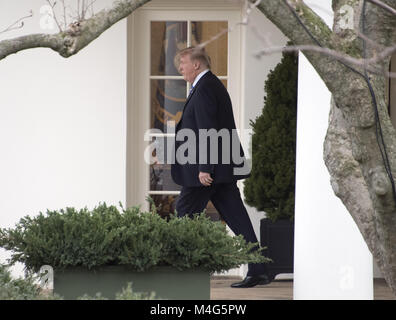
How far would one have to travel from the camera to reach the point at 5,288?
2783 millimetres

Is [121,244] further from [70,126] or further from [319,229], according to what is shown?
[70,126]

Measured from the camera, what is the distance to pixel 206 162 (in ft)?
18.4

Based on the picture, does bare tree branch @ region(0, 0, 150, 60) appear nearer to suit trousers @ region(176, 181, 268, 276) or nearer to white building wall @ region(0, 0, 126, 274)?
suit trousers @ region(176, 181, 268, 276)

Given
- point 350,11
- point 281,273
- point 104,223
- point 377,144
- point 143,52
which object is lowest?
point 281,273

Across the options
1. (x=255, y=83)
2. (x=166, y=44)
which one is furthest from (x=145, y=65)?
(x=255, y=83)

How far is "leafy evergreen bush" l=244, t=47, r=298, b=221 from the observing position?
648 cm

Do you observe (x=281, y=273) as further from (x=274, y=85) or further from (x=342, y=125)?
(x=342, y=125)

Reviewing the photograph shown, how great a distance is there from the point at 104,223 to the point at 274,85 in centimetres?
351

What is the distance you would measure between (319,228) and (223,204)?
1374 mm

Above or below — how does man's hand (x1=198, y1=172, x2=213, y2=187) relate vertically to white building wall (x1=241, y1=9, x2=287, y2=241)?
below

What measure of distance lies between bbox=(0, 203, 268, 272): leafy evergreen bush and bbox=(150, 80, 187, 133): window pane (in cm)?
388

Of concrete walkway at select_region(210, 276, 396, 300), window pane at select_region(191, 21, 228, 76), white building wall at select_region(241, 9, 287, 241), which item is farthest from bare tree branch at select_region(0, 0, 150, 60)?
window pane at select_region(191, 21, 228, 76)
